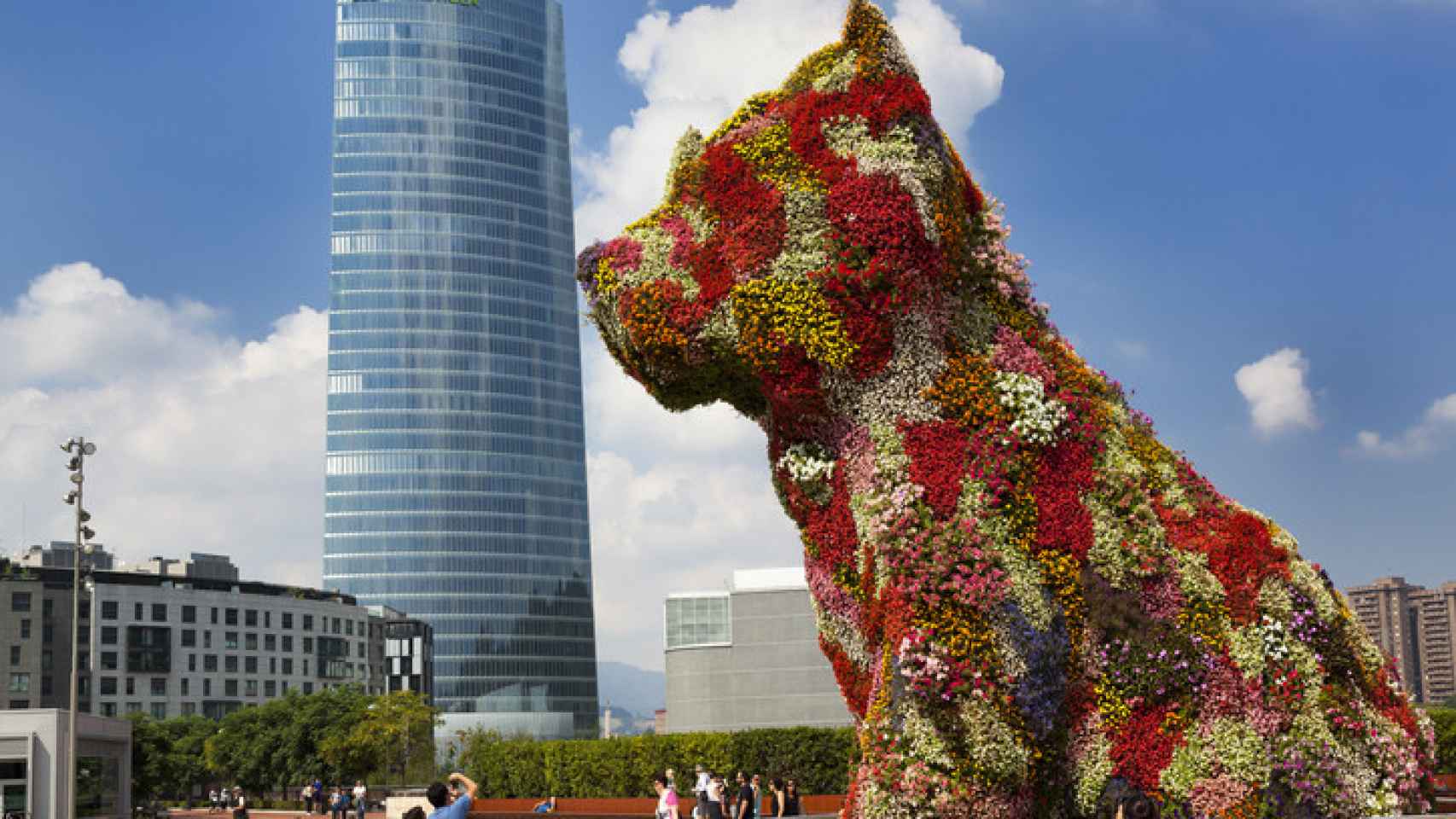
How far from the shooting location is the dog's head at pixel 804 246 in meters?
15.4

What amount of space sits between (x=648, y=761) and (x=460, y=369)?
13740 cm

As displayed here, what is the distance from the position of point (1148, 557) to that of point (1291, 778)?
2.59 meters

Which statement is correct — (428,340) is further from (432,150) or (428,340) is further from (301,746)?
(301,746)

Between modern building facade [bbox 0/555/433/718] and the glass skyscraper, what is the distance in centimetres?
1835

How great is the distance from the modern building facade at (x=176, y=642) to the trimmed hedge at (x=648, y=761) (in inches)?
2677

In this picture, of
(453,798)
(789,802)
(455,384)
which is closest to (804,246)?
(453,798)

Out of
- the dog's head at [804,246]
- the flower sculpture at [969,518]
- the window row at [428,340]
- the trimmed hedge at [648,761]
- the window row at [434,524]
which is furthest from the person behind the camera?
the window row at [428,340]

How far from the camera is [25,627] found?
379 feet

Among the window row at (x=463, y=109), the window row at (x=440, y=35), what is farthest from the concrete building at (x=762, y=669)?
the window row at (x=440, y=35)

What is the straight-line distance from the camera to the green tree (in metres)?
79.8

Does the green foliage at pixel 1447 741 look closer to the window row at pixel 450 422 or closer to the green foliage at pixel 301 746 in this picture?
the green foliage at pixel 301 746

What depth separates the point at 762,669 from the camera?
57031 millimetres

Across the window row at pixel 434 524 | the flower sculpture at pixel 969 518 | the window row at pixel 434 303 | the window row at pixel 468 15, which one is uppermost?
the window row at pixel 468 15

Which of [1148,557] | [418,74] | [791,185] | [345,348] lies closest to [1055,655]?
[1148,557]
